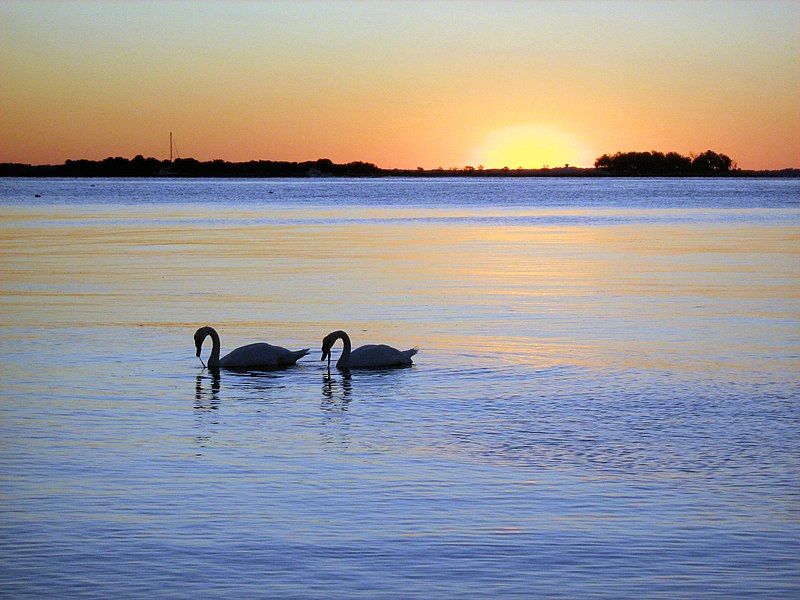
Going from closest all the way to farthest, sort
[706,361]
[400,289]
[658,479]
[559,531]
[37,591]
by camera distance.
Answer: [37,591]
[559,531]
[658,479]
[706,361]
[400,289]

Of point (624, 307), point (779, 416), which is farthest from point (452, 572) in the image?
point (624, 307)

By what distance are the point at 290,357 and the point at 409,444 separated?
4.51m

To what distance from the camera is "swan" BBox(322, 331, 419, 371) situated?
14.9m

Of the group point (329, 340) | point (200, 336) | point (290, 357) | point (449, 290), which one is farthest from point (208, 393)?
point (449, 290)

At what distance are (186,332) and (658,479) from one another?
9506mm

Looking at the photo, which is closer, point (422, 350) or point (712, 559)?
point (712, 559)

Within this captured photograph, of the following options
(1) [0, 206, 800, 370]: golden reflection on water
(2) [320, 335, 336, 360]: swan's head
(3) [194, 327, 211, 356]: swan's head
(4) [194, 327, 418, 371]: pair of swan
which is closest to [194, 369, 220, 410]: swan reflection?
(4) [194, 327, 418, 371]: pair of swan

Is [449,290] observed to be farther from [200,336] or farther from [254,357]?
[254,357]

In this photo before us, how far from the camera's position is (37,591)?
7281mm

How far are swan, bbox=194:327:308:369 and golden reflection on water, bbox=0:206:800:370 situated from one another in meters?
1.59

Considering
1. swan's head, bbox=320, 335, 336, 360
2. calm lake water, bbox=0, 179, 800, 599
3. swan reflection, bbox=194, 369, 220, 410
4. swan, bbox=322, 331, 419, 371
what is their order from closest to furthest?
calm lake water, bbox=0, 179, 800, 599 → swan reflection, bbox=194, 369, 220, 410 → swan, bbox=322, 331, 419, 371 → swan's head, bbox=320, 335, 336, 360

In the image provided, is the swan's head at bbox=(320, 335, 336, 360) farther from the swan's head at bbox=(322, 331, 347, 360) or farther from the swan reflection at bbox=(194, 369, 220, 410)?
the swan reflection at bbox=(194, 369, 220, 410)

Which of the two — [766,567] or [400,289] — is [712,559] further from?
[400,289]

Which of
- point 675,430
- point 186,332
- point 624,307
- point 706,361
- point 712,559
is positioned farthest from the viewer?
point 624,307
